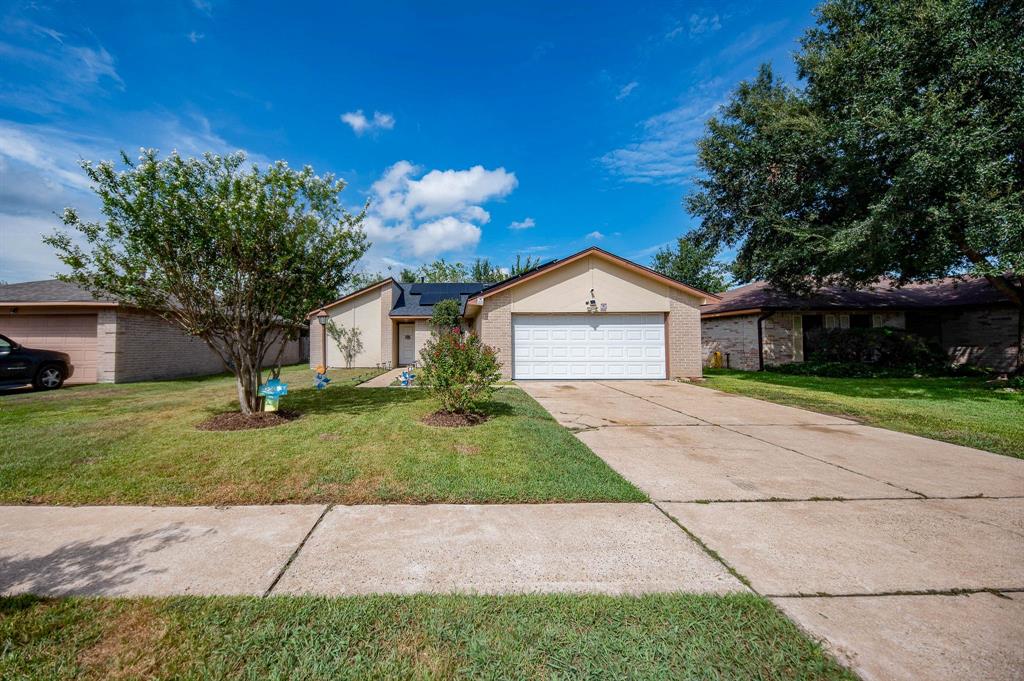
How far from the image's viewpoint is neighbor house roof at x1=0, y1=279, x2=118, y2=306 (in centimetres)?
1170

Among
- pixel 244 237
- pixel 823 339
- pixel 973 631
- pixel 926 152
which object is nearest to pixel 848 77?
pixel 926 152

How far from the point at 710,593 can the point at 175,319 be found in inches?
324

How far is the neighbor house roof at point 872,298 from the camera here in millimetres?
16281

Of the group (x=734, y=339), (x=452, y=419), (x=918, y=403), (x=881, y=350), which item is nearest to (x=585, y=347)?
(x=452, y=419)

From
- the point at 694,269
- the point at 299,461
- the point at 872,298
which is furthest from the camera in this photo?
the point at 694,269

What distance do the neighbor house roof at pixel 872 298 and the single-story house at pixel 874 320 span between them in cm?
3

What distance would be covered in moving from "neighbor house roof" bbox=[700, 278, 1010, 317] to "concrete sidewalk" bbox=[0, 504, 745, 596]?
582 inches

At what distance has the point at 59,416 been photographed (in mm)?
6734

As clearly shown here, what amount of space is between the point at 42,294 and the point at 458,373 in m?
15.7

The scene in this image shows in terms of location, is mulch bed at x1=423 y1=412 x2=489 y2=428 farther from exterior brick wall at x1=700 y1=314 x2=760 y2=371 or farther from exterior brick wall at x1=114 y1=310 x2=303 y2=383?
exterior brick wall at x1=700 y1=314 x2=760 y2=371

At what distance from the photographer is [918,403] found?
8.71 metres

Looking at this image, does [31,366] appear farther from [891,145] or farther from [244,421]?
[891,145]

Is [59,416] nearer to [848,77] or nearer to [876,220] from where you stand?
[876,220]

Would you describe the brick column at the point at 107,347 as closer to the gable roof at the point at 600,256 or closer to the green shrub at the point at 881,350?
the gable roof at the point at 600,256
